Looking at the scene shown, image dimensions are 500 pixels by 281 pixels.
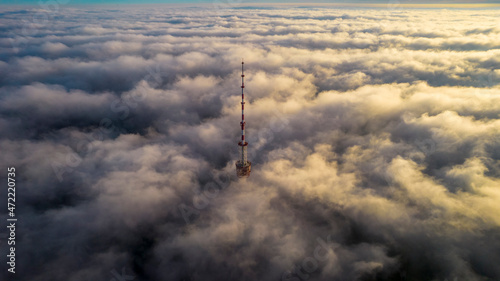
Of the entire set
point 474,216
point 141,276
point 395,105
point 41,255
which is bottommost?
point 141,276

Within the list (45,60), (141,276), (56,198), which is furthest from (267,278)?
(45,60)

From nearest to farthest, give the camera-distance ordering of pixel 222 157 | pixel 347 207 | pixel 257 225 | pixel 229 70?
pixel 257 225, pixel 347 207, pixel 222 157, pixel 229 70

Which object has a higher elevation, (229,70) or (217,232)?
(229,70)

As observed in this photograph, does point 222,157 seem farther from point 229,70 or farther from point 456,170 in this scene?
point 229,70

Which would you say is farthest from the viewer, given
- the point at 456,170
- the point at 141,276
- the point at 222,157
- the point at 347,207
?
the point at 222,157

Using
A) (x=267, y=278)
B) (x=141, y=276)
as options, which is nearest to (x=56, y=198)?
(x=141, y=276)

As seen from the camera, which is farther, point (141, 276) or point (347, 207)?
point (347, 207)

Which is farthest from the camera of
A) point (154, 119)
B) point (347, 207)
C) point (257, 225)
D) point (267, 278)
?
point (154, 119)

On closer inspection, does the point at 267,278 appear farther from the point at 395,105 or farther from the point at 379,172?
the point at 395,105

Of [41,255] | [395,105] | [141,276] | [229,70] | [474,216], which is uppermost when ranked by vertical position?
[229,70]
